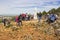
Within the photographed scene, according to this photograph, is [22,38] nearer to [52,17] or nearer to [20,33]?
[20,33]

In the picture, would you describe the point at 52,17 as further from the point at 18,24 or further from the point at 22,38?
the point at 22,38

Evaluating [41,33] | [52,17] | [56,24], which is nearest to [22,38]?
[41,33]

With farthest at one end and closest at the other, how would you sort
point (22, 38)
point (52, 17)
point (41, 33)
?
point (52, 17) → point (41, 33) → point (22, 38)

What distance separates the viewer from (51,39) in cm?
1875

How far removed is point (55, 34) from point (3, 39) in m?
4.21

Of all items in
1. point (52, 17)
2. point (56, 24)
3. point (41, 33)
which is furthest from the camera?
point (52, 17)

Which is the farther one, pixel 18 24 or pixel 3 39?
pixel 18 24

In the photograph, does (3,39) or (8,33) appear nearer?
(3,39)

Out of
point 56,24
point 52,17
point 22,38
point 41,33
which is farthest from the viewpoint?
point 52,17

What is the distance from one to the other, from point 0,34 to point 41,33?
3.40m

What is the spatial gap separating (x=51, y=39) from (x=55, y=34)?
107 centimetres

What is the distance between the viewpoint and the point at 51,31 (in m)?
20.5

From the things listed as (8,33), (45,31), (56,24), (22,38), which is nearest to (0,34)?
(8,33)

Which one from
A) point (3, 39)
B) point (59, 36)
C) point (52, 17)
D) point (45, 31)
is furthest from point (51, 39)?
point (52, 17)
